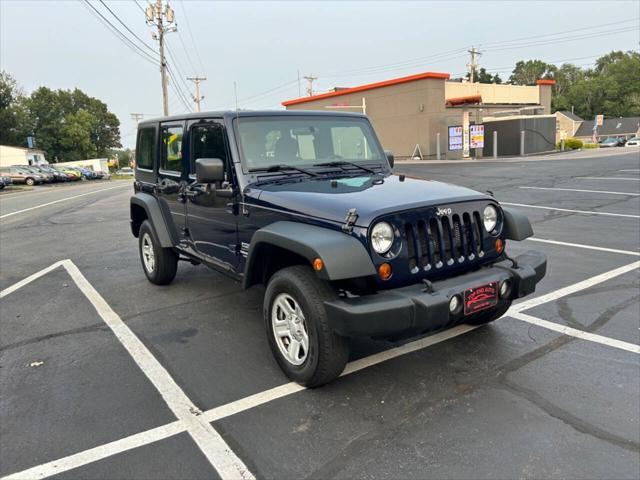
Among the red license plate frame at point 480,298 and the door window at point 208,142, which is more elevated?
the door window at point 208,142

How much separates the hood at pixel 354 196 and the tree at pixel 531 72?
358ft

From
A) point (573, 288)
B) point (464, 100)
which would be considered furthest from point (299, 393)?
point (464, 100)

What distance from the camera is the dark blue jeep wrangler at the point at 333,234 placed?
3.08m

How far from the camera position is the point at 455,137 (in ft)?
107

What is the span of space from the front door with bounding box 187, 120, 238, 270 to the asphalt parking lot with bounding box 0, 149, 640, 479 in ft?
2.39

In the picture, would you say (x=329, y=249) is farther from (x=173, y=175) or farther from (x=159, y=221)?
(x=159, y=221)

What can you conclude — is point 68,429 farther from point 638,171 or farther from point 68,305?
point 638,171

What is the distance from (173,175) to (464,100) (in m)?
29.5

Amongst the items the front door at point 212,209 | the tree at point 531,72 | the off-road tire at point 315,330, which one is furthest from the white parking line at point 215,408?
the tree at point 531,72

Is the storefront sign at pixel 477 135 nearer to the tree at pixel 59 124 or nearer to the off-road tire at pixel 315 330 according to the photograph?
the off-road tire at pixel 315 330

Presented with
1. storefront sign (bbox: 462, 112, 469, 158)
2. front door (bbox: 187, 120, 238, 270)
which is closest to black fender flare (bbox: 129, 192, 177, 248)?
front door (bbox: 187, 120, 238, 270)

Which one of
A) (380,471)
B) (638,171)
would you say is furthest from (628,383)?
(638,171)

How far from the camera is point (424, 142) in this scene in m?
34.4

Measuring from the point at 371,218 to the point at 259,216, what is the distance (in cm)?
108
